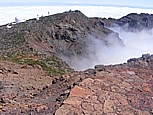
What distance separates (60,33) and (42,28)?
10.1ft

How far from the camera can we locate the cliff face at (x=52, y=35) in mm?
43094

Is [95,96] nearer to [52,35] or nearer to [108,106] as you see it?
[108,106]

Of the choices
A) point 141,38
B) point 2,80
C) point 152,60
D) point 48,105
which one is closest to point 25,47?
point 2,80

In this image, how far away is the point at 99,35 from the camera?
6369 cm

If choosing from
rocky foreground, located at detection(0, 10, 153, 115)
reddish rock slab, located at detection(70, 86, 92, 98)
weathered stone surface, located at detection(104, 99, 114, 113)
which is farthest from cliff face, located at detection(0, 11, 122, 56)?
weathered stone surface, located at detection(104, 99, 114, 113)

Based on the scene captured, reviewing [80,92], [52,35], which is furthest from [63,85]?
[52,35]

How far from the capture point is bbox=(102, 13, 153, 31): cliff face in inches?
3547

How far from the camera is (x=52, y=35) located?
51500mm

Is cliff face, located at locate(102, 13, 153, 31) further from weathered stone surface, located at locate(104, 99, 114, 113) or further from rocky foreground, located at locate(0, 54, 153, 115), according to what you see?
weathered stone surface, located at locate(104, 99, 114, 113)

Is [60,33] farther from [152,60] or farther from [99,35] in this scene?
[152,60]

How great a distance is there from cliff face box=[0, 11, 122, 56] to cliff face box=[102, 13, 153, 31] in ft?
89.8

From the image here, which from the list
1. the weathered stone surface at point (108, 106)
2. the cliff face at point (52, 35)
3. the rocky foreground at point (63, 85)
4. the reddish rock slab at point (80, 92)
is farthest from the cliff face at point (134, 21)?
the weathered stone surface at point (108, 106)

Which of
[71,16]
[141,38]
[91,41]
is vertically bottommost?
[141,38]

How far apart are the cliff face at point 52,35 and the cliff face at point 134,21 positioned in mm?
27366
